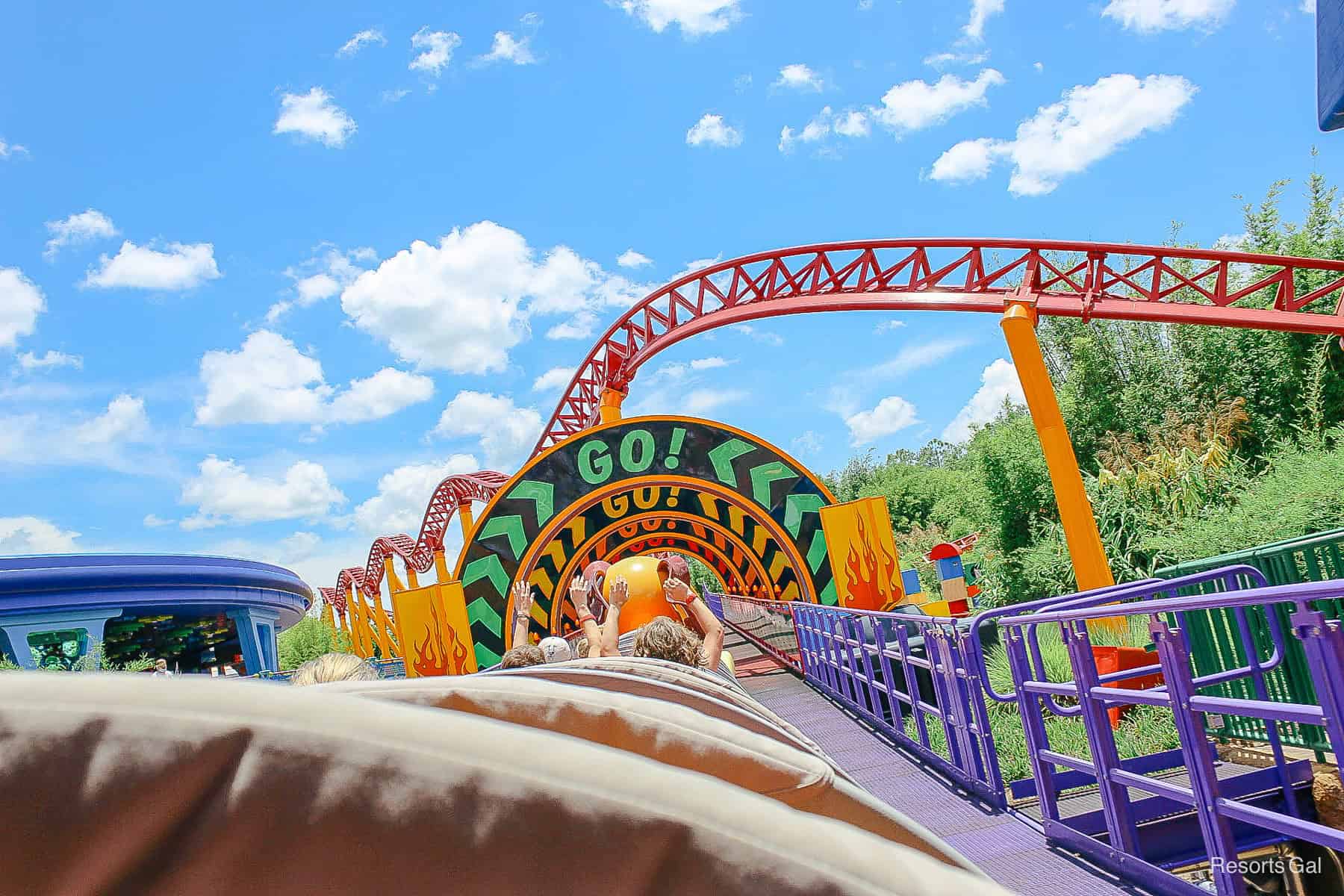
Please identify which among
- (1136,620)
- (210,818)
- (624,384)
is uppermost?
(624,384)

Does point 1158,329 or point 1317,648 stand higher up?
point 1158,329

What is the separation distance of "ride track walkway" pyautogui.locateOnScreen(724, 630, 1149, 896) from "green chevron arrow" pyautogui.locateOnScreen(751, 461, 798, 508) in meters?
4.27

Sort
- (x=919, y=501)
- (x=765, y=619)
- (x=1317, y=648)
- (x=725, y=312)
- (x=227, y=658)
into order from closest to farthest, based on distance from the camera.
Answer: (x=1317, y=648) → (x=765, y=619) → (x=725, y=312) → (x=227, y=658) → (x=919, y=501)

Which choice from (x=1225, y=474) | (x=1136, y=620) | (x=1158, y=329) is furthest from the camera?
(x=1158, y=329)

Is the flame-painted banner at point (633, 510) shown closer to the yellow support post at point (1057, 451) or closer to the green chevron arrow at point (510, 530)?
the green chevron arrow at point (510, 530)

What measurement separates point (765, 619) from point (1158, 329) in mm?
18156

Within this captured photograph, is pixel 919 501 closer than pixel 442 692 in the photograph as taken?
No

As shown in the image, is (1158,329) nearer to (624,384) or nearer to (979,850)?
(624,384)

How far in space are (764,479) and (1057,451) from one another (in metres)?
3.94

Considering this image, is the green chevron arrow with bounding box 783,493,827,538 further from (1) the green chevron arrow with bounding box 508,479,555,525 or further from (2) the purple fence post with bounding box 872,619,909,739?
(2) the purple fence post with bounding box 872,619,909,739

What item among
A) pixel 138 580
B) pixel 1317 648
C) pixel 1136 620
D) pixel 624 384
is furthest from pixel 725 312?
pixel 138 580

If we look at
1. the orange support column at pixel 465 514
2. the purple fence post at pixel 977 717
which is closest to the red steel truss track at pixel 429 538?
the orange support column at pixel 465 514

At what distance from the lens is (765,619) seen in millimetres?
13766

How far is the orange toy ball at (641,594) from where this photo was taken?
10086 mm
